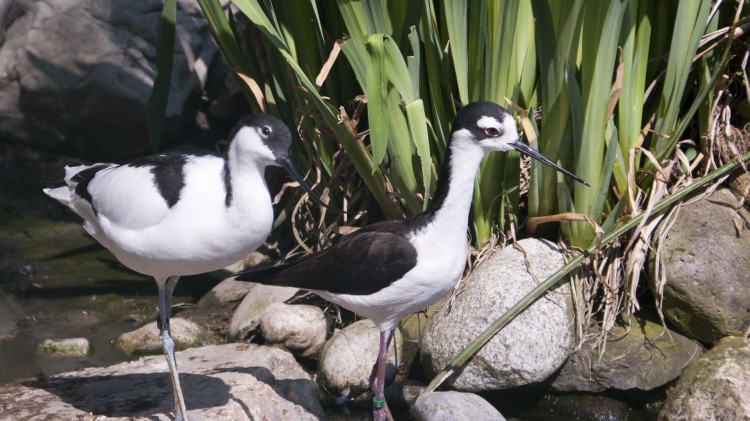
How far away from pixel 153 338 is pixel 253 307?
0.50m

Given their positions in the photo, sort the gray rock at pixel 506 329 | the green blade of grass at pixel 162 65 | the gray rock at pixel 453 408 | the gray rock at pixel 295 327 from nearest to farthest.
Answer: the gray rock at pixel 453 408
the gray rock at pixel 506 329
the green blade of grass at pixel 162 65
the gray rock at pixel 295 327

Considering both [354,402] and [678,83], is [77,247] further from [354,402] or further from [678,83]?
[678,83]

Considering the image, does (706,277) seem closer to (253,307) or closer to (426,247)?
(426,247)

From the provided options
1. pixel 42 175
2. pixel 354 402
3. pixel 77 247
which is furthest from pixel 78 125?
pixel 354 402

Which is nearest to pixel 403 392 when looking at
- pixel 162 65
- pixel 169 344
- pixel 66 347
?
pixel 169 344

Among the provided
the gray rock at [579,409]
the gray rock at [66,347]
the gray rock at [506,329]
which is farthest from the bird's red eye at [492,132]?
the gray rock at [66,347]

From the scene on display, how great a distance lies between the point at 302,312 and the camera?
13.9 ft

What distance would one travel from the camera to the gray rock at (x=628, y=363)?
150 inches

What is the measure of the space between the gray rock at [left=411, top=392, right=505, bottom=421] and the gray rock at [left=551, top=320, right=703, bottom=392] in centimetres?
48

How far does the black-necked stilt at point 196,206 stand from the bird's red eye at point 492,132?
682 mm

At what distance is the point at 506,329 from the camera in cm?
378

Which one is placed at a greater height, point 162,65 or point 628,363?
point 162,65

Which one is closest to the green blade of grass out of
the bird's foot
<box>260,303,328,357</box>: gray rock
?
<box>260,303,328,357</box>: gray rock

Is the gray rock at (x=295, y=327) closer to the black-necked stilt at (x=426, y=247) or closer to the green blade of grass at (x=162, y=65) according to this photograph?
the black-necked stilt at (x=426, y=247)
